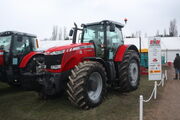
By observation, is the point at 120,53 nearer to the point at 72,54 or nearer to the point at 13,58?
the point at 72,54

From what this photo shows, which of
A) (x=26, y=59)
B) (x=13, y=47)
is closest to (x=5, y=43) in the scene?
(x=13, y=47)

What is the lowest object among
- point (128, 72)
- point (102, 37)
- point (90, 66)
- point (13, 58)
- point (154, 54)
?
point (128, 72)

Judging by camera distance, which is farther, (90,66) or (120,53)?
(120,53)

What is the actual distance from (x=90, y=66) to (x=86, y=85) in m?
0.50

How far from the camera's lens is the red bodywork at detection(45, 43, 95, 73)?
487 cm

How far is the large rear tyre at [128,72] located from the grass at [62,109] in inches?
14.5

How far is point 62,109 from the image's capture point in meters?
5.01

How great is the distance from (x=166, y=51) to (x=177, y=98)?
21.2m

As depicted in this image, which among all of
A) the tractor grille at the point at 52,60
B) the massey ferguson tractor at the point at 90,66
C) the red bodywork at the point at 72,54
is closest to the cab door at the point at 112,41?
the massey ferguson tractor at the point at 90,66

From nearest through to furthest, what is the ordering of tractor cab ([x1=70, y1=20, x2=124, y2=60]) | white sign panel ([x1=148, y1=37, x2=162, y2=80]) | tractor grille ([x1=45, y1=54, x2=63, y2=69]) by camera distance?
tractor grille ([x1=45, y1=54, x2=63, y2=69]), tractor cab ([x1=70, y1=20, x2=124, y2=60]), white sign panel ([x1=148, y1=37, x2=162, y2=80])

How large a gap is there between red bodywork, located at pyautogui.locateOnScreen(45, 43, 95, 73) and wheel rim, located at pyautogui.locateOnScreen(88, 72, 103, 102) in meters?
0.60

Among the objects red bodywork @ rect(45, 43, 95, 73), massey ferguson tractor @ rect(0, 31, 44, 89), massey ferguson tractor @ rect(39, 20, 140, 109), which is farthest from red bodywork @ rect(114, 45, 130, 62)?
massey ferguson tractor @ rect(0, 31, 44, 89)

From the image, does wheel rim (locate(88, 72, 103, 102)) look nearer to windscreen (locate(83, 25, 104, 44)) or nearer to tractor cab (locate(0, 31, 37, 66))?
windscreen (locate(83, 25, 104, 44))

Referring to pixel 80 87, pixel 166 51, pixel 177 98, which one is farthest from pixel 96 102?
pixel 166 51
